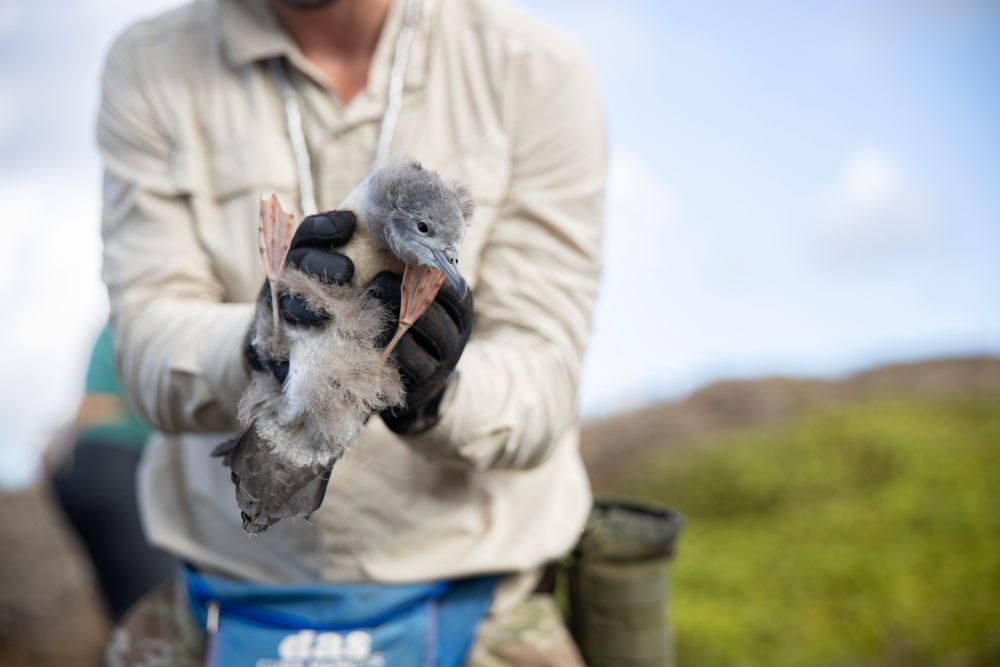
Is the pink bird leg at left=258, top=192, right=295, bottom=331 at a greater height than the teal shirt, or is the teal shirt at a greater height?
the pink bird leg at left=258, top=192, right=295, bottom=331

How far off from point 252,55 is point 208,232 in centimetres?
47

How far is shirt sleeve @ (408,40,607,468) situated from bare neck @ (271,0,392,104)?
0.39 metres

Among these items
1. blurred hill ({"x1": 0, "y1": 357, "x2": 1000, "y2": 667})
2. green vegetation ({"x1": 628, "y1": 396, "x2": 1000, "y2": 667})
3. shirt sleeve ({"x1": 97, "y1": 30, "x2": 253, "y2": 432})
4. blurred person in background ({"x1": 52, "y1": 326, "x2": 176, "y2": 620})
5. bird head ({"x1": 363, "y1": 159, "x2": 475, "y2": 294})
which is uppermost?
bird head ({"x1": 363, "y1": 159, "x2": 475, "y2": 294})

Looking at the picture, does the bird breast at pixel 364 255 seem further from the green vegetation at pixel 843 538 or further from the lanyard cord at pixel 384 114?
the green vegetation at pixel 843 538

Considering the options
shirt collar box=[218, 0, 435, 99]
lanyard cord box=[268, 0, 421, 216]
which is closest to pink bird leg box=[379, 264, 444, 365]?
lanyard cord box=[268, 0, 421, 216]

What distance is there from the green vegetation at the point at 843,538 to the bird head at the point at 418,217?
4.34 m

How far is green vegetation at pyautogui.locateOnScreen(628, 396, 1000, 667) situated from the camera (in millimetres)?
5035

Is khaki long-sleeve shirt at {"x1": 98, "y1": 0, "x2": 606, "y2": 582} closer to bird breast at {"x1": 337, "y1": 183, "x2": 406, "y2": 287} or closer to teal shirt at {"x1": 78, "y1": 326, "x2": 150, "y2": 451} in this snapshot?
bird breast at {"x1": 337, "y1": 183, "x2": 406, "y2": 287}

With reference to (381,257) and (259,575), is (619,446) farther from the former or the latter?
(381,257)

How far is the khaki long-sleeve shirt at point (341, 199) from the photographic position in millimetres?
2152

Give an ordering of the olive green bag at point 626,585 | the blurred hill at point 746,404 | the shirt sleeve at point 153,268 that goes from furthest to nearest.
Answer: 1. the blurred hill at point 746,404
2. the olive green bag at point 626,585
3. the shirt sleeve at point 153,268

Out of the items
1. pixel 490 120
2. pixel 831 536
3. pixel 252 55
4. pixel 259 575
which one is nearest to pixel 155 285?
pixel 252 55

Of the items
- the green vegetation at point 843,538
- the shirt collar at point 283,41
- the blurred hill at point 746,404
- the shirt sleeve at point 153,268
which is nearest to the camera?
the shirt sleeve at point 153,268

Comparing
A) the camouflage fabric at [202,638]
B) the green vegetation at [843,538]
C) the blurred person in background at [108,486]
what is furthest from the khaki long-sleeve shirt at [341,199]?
the green vegetation at [843,538]
